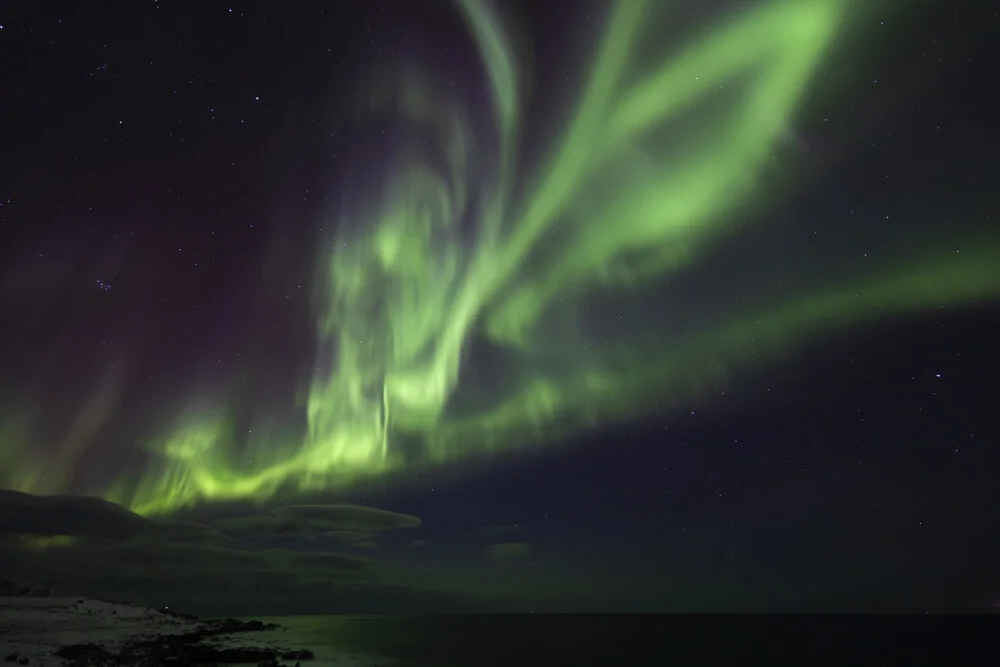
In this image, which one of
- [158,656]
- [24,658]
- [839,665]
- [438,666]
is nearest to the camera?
[24,658]

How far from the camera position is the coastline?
159ft

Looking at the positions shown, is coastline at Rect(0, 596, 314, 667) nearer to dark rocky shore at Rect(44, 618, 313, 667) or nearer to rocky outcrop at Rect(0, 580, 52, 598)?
dark rocky shore at Rect(44, 618, 313, 667)

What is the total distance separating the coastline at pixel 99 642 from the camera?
48344 mm

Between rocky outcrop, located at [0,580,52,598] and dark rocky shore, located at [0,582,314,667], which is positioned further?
rocky outcrop, located at [0,580,52,598]

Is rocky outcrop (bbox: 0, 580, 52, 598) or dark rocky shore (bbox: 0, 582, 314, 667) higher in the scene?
rocky outcrop (bbox: 0, 580, 52, 598)

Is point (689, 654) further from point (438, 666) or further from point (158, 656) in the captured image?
point (158, 656)

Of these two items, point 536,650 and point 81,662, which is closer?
point 81,662

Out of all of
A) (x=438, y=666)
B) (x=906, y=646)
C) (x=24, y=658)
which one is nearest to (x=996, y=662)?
(x=906, y=646)

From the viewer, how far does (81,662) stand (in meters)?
45.0

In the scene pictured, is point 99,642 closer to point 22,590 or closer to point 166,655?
point 166,655

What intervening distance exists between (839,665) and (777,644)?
37.6 m

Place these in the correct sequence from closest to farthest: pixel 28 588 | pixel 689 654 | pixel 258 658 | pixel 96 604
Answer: pixel 258 658, pixel 689 654, pixel 96 604, pixel 28 588

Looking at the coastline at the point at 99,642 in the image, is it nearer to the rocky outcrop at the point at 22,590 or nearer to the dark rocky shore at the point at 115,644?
the dark rocky shore at the point at 115,644

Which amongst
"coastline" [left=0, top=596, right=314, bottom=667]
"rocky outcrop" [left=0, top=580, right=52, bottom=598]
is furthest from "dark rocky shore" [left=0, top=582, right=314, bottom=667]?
"rocky outcrop" [left=0, top=580, right=52, bottom=598]
